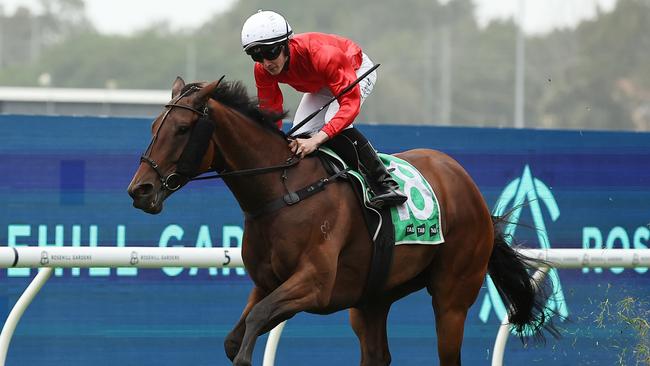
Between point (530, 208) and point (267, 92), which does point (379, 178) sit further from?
point (530, 208)

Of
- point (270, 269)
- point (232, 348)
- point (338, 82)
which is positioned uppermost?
point (338, 82)

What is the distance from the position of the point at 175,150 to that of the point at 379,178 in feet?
3.44

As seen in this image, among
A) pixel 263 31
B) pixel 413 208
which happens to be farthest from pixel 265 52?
pixel 413 208

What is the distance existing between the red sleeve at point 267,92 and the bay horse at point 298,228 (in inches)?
8.9

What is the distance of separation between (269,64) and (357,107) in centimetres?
45

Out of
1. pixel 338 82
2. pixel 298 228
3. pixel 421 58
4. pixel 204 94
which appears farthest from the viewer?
pixel 421 58

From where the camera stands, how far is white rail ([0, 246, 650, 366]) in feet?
17.1

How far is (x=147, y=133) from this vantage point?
634 cm

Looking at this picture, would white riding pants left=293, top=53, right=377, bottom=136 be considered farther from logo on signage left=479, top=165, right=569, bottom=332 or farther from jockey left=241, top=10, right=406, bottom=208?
logo on signage left=479, top=165, right=569, bottom=332

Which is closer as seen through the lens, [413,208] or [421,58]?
[413,208]

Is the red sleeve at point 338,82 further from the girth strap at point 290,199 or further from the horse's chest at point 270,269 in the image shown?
the horse's chest at point 270,269

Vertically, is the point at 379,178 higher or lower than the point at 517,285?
higher

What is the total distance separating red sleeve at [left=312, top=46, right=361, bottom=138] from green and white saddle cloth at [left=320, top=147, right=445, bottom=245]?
0.19 meters

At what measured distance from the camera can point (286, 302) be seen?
15.5 feet
